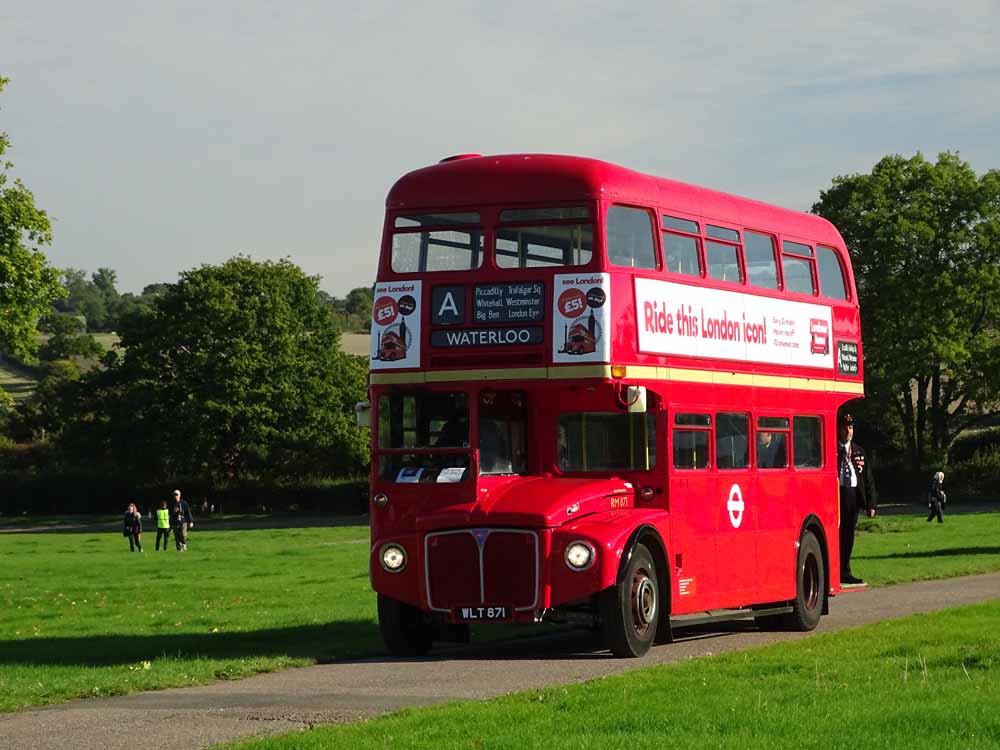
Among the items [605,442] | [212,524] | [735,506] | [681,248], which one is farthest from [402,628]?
[212,524]

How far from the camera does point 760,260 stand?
21.0m

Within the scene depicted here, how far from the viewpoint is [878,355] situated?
74250 millimetres

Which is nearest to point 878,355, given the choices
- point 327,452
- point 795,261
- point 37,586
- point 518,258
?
point 327,452

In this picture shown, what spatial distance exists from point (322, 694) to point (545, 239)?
5.40 meters

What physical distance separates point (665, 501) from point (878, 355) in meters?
57.6

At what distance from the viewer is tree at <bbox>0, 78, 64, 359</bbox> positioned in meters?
53.4

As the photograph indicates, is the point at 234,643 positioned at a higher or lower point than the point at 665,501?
lower

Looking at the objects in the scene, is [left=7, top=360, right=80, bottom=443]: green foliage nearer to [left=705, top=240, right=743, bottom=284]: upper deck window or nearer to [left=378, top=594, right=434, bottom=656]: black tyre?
[left=705, top=240, right=743, bottom=284]: upper deck window

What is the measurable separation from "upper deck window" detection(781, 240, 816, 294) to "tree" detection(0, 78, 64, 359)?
35.6 m

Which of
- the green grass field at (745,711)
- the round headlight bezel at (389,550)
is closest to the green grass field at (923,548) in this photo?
the round headlight bezel at (389,550)

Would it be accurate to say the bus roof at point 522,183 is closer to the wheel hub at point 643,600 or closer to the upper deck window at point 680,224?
the upper deck window at point 680,224

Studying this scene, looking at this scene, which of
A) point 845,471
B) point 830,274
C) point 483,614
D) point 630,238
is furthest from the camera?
point 845,471

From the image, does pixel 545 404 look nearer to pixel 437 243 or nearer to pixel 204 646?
pixel 437 243

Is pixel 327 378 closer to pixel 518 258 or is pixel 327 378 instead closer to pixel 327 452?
pixel 327 452
